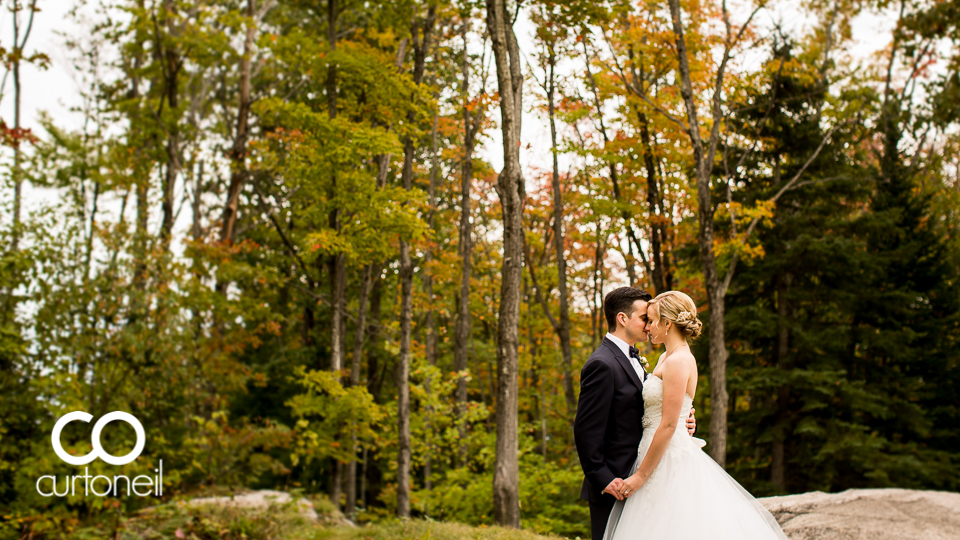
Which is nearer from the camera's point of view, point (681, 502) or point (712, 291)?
point (681, 502)

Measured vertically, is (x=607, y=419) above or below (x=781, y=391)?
above

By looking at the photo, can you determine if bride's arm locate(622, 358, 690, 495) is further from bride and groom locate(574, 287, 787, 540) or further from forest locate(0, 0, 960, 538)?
forest locate(0, 0, 960, 538)

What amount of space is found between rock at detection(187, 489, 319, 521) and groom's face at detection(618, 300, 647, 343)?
26.4ft

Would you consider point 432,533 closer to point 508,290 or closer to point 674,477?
point 508,290

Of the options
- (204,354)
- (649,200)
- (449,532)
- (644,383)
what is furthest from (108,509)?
(649,200)

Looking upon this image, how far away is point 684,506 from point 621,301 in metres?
1.16

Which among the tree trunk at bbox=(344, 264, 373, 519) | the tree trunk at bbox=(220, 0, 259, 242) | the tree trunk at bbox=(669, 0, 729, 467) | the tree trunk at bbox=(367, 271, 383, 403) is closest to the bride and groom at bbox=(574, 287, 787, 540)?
the tree trunk at bbox=(669, 0, 729, 467)

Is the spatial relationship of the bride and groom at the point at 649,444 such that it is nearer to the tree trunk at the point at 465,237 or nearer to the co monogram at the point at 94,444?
the co monogram at the point at 94,444

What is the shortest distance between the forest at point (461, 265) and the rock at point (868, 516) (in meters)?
3.41

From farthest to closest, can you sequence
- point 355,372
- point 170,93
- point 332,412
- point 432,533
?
point 170,93
point 355,372
point 332,412
point 432,533

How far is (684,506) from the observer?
10.8 feet

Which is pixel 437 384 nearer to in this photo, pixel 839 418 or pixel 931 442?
pixel 839 418

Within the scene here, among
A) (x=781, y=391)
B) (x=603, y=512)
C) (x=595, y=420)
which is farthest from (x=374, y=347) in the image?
(x=595, y=420)

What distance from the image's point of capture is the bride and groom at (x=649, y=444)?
326cm
